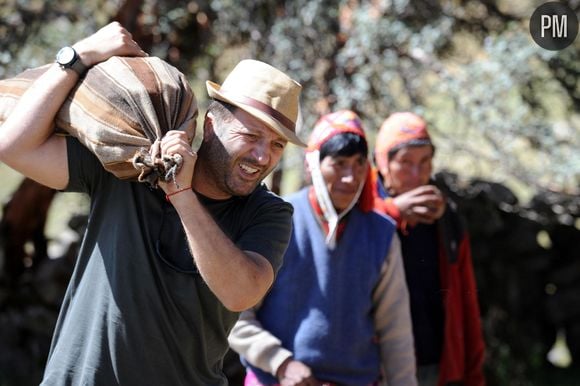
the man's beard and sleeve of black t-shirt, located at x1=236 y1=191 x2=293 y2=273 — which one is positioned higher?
the man's beard

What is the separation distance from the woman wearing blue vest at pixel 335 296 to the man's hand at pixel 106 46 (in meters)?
1.39

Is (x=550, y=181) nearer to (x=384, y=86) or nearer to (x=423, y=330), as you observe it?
(x=384, y=86)

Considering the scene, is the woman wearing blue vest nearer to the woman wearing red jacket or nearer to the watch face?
the woman wearing red jacket

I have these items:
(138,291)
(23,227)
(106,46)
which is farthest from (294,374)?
(23,227)

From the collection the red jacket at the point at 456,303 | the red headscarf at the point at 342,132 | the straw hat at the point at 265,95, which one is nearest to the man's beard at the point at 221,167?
the straw hat at the point at 265,95

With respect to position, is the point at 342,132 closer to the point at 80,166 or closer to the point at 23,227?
the point at 80,166

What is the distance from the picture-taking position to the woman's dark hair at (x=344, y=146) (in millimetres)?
3957

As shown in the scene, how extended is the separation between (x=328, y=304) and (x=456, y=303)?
0.85 meters

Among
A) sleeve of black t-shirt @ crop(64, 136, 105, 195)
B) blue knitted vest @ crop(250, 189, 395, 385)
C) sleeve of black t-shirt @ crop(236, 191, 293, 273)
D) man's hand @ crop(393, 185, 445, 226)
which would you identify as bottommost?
blue knitted vest @ crop(250, 189, 395, 385)

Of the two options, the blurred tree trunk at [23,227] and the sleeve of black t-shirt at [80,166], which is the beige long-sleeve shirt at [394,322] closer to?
the sleeve of black t-shirt at [80,166]

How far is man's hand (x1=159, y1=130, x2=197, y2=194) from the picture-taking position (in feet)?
8.00

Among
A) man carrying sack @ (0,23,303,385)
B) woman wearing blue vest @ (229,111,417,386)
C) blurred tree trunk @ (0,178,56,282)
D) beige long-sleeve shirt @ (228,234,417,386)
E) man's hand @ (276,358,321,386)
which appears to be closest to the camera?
man carrying sack @ (0,23,303,385)

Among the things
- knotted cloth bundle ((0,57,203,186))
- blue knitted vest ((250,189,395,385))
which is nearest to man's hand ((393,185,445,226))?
blue knitted vest ((250,189,395,385))

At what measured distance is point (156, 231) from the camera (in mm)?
2660
